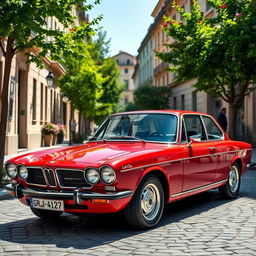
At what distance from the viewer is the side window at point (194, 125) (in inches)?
250

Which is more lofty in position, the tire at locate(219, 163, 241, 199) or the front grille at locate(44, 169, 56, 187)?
the front grille at locate(44, 169, 56, 187)

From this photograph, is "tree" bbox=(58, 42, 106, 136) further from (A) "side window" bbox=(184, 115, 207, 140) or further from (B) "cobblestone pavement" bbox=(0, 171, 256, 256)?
(B) "cobblestone pavement" bbox=(0, 171, 256, 256)

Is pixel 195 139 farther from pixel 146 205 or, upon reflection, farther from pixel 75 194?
pixel 75 194

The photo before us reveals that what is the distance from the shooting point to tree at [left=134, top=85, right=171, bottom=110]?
36.5 metres

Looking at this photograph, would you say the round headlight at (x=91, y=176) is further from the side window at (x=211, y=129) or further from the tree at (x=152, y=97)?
the tree at (x=152, y=97)

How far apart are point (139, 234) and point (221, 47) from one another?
9.23 metres

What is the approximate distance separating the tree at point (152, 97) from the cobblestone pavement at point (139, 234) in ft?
98.5

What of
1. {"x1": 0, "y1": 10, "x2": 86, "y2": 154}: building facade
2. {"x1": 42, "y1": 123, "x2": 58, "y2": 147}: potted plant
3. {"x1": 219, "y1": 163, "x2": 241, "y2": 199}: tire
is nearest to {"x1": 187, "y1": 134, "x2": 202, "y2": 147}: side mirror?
{"x1": 219, "y1": 163, "x2": 241, "y2": 199}: tire

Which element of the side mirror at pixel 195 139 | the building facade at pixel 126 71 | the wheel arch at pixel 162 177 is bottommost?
the wheel arch at pixel 162 177

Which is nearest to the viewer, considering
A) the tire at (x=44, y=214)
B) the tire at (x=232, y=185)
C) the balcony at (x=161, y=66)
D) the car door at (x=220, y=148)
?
the tire at (x=44, y=214)

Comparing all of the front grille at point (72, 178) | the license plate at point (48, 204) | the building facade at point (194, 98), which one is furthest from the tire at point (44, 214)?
the building facade at point (194, 98)

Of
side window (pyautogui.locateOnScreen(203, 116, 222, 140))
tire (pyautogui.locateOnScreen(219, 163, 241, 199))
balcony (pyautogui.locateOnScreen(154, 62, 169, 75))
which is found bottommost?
tire (pyautogui.locateOnScreen(219, 163, 241, 199))

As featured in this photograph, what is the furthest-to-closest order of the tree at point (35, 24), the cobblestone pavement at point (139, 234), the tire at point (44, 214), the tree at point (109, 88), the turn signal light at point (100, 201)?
the tree at point (109, 88)
the tree at point (35, 24)
the tire at point (44, 214)
the turn signal light at point (100, 201)
the cobblestone pavement at point (139, 234)

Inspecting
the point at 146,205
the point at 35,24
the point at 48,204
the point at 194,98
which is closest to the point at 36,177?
the point at 48,204
